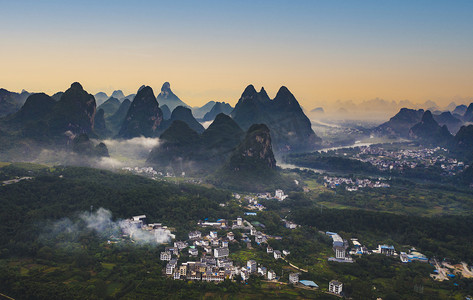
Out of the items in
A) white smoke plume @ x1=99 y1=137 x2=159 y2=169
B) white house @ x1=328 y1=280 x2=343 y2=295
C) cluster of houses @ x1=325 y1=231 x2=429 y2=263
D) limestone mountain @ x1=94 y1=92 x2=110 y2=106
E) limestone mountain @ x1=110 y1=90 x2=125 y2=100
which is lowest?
white house @ x1=328 y1=280 x2=343 y2=295

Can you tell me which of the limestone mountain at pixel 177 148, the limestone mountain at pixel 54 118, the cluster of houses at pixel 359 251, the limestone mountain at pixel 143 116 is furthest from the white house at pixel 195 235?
the limestone mountain at pixel 143 116

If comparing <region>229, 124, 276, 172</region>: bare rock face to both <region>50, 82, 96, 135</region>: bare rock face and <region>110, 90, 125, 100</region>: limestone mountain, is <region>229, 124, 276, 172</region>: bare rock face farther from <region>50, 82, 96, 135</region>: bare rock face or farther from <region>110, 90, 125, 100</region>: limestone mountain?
<region>110, 90, 125, 100</region>: limestone mountain

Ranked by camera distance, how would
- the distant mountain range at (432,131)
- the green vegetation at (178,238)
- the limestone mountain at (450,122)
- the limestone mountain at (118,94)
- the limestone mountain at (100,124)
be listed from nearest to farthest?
the green vegetation at (178,238) → the distant mountain range at (432,131) → the limestone mountain at (100,124) → the limestone mountain at (450,122) → the limestone mountain at (118,94)

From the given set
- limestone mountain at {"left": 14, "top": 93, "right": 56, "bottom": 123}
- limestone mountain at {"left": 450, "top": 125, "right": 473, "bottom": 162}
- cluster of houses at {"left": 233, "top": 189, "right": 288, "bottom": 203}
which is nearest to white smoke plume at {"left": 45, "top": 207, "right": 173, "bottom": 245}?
cluster of houses at {"left": 233, "top": 189, "right": 288, "bottom": 203}

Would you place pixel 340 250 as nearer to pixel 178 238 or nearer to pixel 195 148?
pixel 178 238

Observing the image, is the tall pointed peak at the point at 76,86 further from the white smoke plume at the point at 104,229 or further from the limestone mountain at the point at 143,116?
the white smoke plume at the point at 104,229

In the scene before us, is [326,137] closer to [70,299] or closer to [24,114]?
[24,114]
